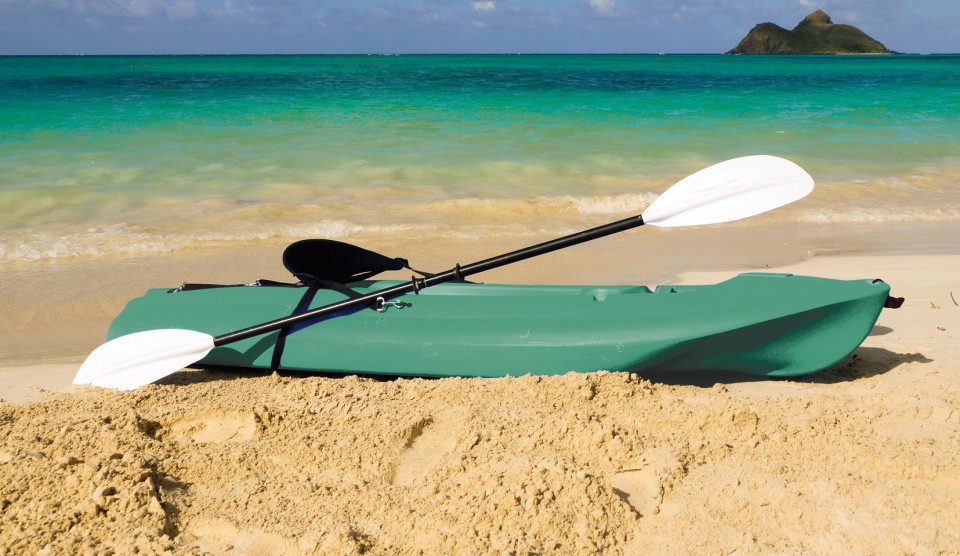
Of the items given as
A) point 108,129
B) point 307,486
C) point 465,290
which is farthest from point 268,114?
point 307,486

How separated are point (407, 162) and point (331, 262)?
5990 mm

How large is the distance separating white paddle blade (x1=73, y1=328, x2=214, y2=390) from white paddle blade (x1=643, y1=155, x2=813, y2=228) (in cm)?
183

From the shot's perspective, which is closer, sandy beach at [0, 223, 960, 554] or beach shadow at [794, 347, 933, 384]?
sandy beach at [0, 223, 960, 554]

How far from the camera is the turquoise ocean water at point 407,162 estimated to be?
21.5ft

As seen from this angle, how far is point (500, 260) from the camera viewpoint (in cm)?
311

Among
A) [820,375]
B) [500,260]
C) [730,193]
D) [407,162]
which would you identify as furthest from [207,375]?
[407,162]

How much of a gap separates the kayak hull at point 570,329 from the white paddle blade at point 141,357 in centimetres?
12

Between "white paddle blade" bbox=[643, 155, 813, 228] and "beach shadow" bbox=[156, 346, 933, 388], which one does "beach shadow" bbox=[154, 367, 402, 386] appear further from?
"white paddle blade" bbox=[643, 155, 813, 228]

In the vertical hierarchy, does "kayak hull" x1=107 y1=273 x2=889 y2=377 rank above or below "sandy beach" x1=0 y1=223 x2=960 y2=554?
above

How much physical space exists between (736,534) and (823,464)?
0.48m

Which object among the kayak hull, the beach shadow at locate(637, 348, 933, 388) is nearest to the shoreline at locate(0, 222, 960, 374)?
the kayak hull

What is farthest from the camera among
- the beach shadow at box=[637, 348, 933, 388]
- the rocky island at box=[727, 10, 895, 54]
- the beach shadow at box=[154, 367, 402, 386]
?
the rocky island at box=[727, 10, 895, 54]

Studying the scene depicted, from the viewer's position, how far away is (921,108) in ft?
54.2

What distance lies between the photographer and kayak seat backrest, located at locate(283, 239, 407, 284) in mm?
3475
